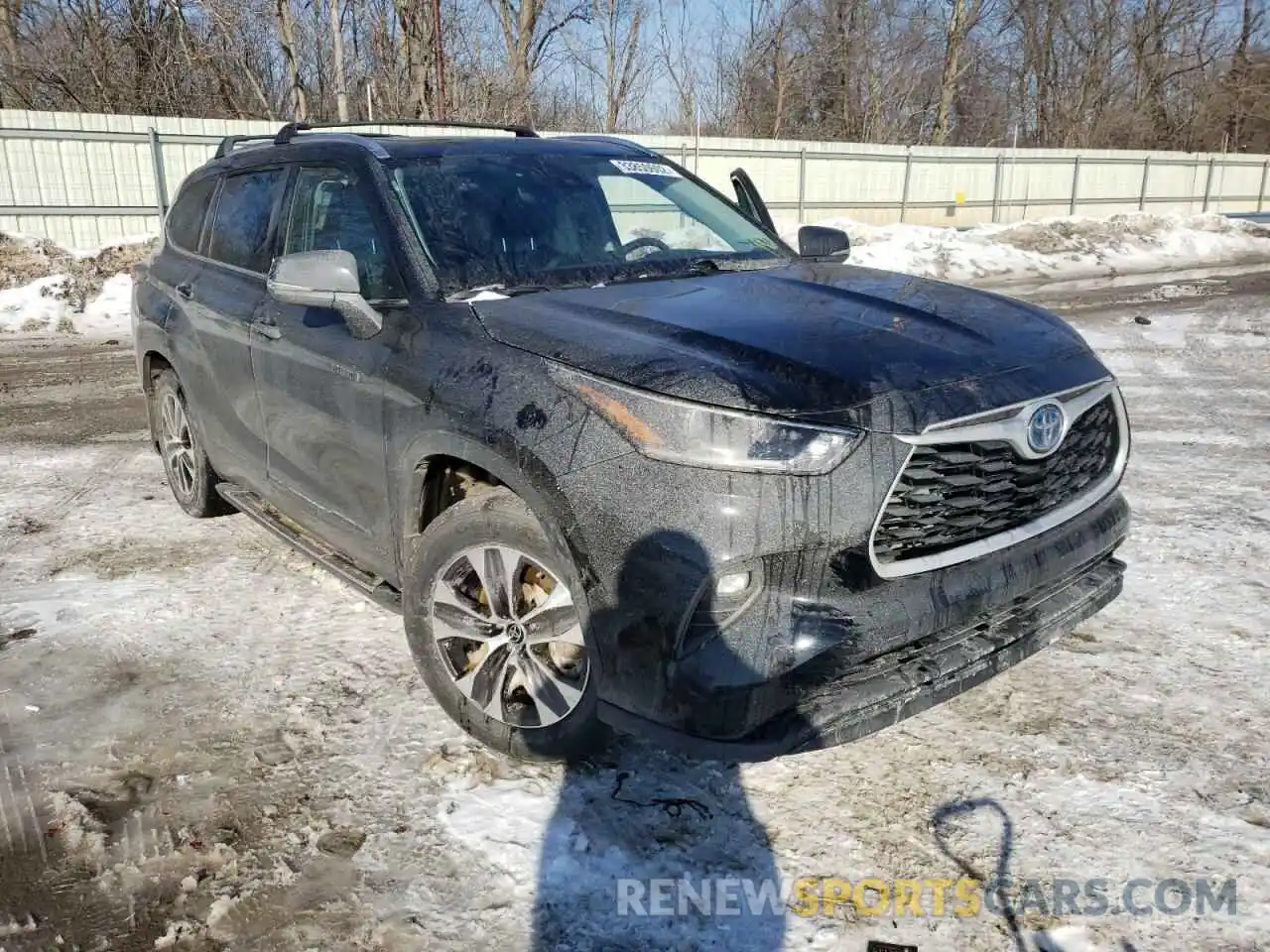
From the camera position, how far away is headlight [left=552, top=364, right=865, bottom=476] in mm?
2344

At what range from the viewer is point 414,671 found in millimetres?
3604

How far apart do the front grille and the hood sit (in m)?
0.12

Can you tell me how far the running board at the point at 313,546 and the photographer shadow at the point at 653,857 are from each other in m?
0.98

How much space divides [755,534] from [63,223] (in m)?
17.1

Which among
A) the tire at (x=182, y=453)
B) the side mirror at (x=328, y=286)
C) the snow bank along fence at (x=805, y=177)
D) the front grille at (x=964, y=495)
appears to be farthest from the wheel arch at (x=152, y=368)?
the front grille at (x=964, y=495)

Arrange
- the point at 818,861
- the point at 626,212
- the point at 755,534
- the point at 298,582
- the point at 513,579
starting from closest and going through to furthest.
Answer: the point at 755,534 < the point at 818,861 < the point at 513,579 < the point at 626,212 < the point at 298,582

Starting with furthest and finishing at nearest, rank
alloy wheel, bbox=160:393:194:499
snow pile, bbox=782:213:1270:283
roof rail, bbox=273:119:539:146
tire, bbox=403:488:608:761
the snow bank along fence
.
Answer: snow pile, bbox=782:213:1270:283
the snow bank along fence
alloy wheel, bbox=160:393:194:499
roof rail, bbox=273:119:539:146
tire, bbox=403:488:608:761

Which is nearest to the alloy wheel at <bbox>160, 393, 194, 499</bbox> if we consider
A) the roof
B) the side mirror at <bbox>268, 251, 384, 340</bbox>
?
the roof

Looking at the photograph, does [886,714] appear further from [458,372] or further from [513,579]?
[458,372]

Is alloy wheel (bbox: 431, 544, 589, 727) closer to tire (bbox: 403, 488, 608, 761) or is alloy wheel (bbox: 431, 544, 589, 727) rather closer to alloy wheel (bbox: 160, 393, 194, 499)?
tire (bbox: 403, 488, 608, 761)

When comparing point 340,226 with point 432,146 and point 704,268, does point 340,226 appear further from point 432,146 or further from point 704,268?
point 704,268

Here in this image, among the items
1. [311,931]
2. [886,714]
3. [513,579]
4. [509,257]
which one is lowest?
[311,931]

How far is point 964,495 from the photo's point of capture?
257 cm

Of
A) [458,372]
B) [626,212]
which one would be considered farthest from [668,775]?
[626,212]
